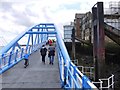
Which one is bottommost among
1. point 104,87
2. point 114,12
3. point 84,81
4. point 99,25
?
point 104,87

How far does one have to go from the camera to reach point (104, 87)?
15.6 m

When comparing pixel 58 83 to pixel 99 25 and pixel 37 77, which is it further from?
pixel 99 25

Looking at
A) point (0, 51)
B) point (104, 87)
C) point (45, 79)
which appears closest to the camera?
point (45, 79)

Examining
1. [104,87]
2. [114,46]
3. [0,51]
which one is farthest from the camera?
[114,46]

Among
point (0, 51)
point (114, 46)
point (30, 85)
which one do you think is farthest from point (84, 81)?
point (114, 46)

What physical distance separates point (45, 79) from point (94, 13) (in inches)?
404

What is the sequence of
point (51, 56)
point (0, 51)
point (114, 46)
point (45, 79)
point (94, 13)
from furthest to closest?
point (114, 46)
point (94, 13)
point (51, 56)
point (0, 51)
point (45, 79)

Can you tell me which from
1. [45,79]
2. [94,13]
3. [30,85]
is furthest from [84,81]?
[94,13]

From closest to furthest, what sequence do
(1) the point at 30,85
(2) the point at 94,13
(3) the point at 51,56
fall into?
(1) the point at 30,85 < (3) the point at 51,56 < (2) the point at 94,13

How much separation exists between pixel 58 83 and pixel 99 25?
8303 mm

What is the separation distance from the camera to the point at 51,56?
17688 mm

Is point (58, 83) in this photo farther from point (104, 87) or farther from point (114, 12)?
point (114, 12)

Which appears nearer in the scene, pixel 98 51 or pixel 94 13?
pixel 98 51

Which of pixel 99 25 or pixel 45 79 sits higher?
pixel 99 25
